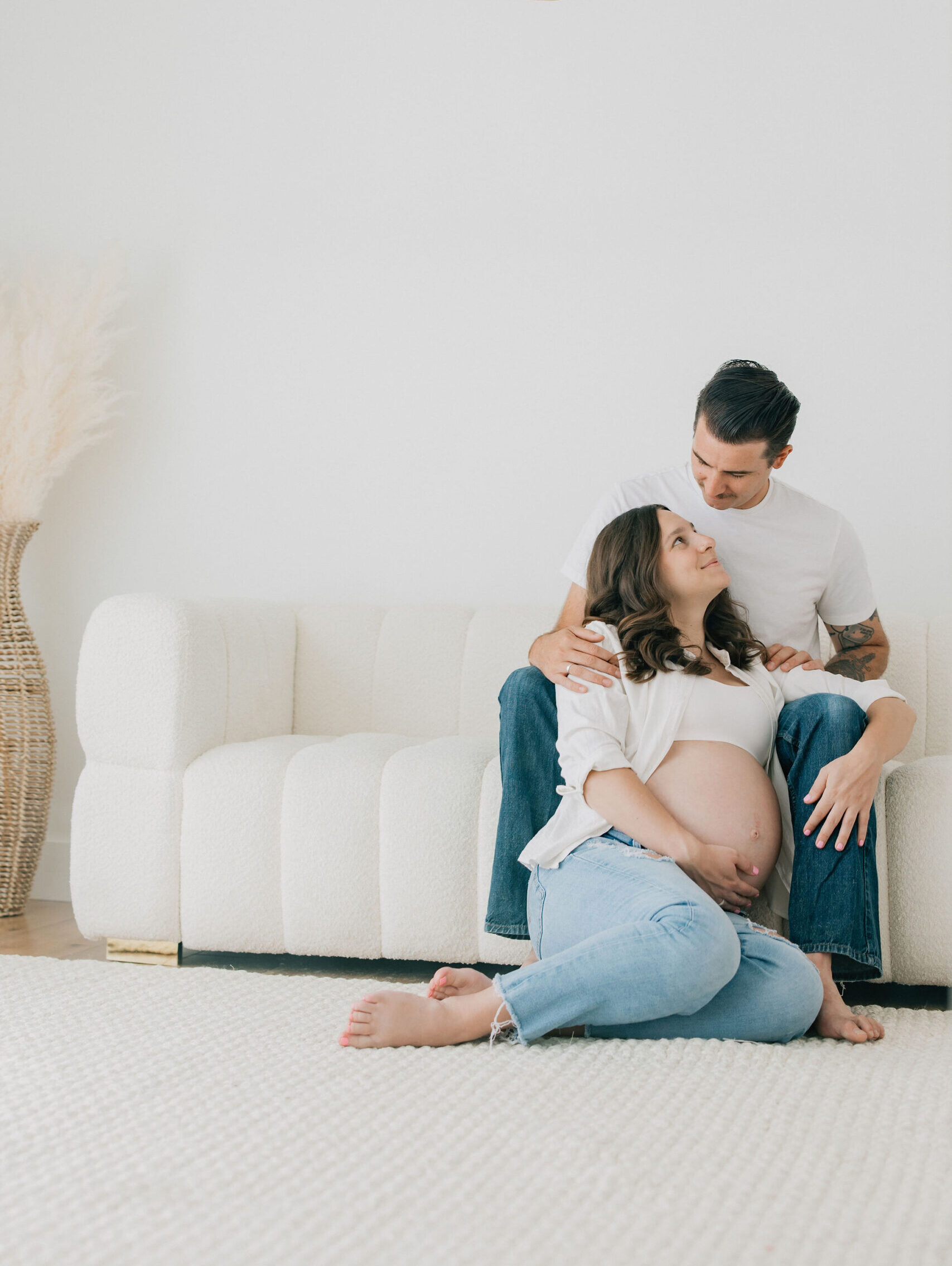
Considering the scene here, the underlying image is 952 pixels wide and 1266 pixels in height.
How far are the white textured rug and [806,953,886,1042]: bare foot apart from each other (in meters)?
0.02

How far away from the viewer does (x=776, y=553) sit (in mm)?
1781

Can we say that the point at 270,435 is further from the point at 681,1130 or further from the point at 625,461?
the point at 681,1130

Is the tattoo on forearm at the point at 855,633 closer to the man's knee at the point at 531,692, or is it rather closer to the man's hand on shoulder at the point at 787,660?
the man's hand on shoulder at the point at 787,660

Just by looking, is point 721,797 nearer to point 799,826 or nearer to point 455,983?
point 799,826

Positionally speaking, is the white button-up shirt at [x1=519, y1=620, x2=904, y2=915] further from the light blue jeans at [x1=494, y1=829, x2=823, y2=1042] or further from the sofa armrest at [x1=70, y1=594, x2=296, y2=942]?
the sofa armrest at [x1=70, y1=594, x2=296, y2=942]

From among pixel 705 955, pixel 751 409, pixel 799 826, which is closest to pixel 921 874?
pixel 799 826

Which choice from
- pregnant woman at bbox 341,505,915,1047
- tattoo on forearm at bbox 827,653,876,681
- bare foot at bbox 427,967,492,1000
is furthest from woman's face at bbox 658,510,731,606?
bare foot at bbox 427,967,492,1000

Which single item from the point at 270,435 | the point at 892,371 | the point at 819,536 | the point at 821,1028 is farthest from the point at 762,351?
the point at 821,1028

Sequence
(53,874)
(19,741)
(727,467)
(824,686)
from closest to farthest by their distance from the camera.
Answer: (824,686) < (727,467) < (19,741) < (53,874)

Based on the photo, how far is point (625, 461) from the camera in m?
2.51

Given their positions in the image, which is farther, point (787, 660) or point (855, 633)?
point (855, 633)

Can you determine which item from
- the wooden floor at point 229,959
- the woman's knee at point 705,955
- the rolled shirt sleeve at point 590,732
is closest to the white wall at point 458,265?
the wooden floor at point 229,959

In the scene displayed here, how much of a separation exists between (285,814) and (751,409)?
3.13ft

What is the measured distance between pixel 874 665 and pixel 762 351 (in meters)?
0.93
